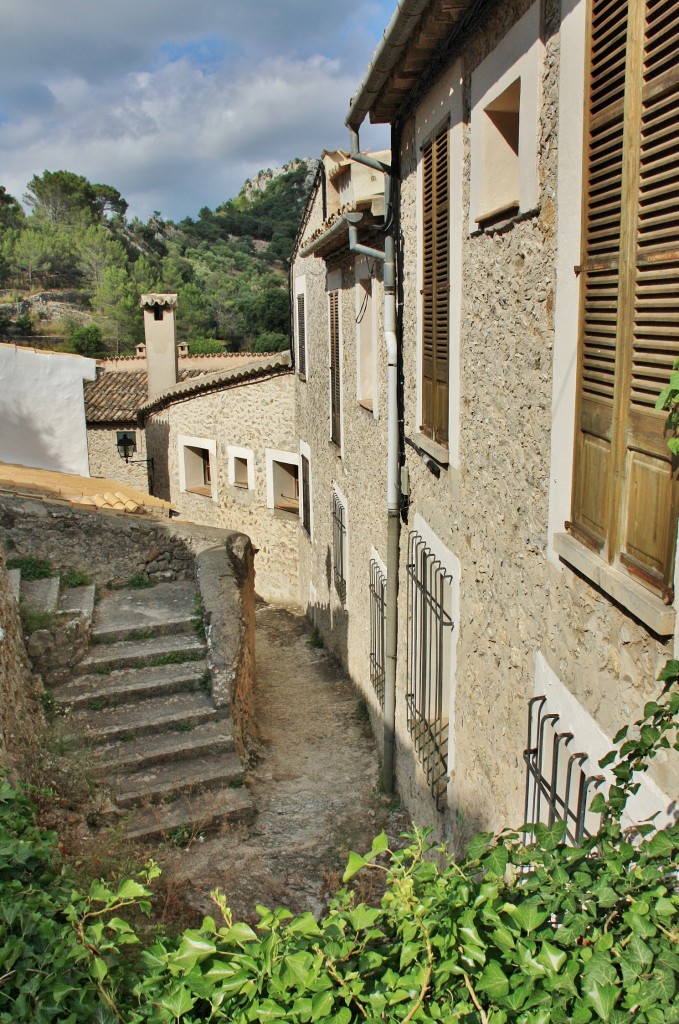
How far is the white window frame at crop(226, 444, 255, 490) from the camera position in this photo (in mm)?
15352

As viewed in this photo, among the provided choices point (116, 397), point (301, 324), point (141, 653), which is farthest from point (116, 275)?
point (141, 653)

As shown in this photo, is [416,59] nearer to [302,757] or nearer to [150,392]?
[302,757]

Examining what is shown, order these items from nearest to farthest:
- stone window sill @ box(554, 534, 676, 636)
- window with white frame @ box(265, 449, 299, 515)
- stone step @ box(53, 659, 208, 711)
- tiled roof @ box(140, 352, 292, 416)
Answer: stone window sill @ box(554, 534, 676, 636) < stone step @ box(53, 659, 208, 711) < tiled roof @ box(140, 352, 292, 416) < window with white frame @ box(265, 449, 299, 515)

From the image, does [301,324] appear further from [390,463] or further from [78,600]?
[390,463]

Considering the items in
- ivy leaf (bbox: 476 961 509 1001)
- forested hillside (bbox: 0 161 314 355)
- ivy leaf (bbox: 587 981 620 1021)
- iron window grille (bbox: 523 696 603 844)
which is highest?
forested hillside (bbox: 0 161 314 355)

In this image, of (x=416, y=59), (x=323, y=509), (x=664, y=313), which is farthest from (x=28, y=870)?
(x=323, y=509)

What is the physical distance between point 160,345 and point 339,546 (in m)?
11.4

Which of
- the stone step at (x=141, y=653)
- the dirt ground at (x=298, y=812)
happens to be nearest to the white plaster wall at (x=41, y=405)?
the dirt ground at (x=298, y=812)

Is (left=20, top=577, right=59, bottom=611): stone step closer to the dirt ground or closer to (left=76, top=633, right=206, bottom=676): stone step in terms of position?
(left=76, top=633, right=206, bottom=676): stone step

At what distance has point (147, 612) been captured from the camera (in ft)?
25.2

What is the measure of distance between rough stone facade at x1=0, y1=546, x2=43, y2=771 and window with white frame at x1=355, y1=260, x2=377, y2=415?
3616mm

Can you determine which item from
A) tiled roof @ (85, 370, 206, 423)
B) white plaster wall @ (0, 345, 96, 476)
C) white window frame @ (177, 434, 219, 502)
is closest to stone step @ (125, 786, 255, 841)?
white plaster wall @ (0, 345, 96, 476)

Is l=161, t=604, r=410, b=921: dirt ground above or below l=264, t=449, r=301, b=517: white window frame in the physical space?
below

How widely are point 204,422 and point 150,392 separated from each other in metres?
4.14
